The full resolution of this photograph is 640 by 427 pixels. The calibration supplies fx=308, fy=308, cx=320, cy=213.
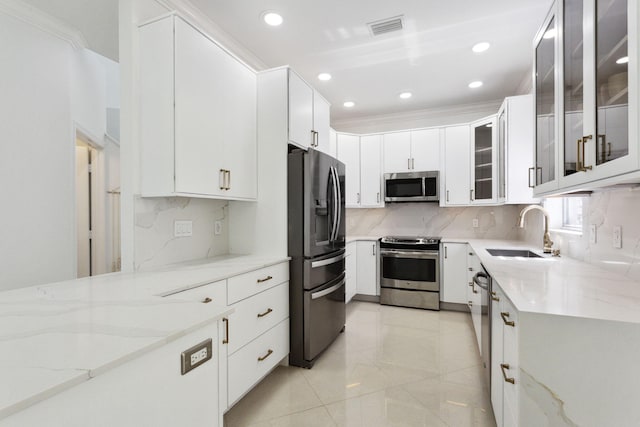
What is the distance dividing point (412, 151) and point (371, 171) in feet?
2.01

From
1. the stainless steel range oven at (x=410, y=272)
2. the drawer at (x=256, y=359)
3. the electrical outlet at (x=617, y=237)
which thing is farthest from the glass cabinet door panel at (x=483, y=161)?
the drawer at (x=256, y=359)

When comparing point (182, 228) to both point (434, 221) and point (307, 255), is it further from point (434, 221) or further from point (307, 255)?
point (434, 221)

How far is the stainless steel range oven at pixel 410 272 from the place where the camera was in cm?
386

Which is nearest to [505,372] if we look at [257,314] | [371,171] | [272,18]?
[257,314]

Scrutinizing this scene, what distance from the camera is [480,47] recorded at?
2.83 m

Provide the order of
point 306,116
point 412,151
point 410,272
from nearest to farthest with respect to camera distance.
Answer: point 306,116 < point 410,272 < point 412,151

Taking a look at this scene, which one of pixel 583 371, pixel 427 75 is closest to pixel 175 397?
pixel 583 371

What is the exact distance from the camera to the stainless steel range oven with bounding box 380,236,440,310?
3.86 metres

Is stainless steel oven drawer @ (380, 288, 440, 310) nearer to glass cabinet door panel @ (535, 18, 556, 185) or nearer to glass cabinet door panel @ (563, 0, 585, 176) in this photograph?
glass cabinet door panel @ (535, 18, 556, 185)

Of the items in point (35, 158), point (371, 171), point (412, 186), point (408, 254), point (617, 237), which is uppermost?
point (371, 171)

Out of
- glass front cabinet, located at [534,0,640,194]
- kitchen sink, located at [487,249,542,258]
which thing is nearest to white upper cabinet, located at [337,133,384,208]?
kitchen sink, located at [487,249,542,258]

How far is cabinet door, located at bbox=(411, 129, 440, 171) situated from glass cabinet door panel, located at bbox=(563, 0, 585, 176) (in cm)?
249

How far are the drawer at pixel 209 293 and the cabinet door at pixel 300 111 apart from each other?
4.31 ft

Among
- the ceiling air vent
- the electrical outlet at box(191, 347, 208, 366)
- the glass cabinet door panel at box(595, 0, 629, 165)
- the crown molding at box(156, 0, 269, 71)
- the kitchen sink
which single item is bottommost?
the electrical outlet at box(191, 347, 208, 366)
